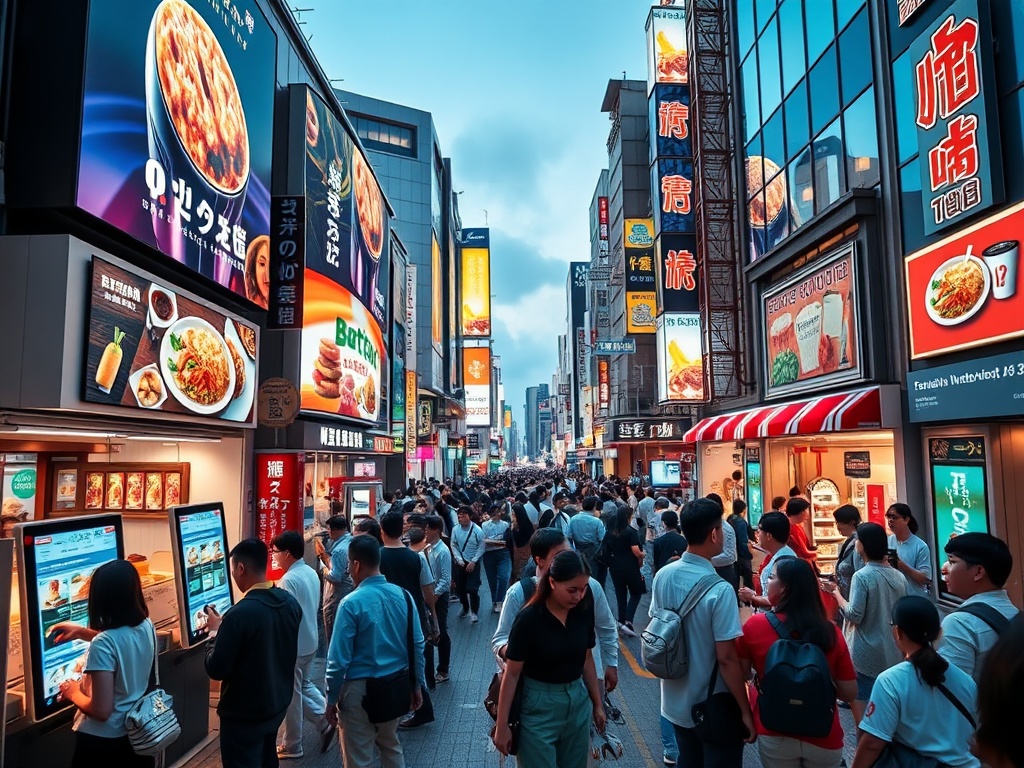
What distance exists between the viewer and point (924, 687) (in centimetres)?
296

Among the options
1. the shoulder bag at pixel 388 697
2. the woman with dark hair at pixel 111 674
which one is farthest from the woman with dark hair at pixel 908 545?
the woman with dark hair at pixel 111 674

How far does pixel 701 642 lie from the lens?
3766 mm

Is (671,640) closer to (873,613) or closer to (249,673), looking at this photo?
(873,613)

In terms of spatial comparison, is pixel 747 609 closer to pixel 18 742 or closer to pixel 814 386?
pixel 814 386

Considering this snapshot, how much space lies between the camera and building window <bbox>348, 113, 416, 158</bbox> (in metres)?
47.9

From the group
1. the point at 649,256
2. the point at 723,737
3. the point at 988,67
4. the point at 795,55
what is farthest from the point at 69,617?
the point at 649,256

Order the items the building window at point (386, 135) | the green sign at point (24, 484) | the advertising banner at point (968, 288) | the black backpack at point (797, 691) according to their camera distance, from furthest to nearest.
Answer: the building window at point (386, 135)
the advertising banner at point (968, 288)
the green sign at point (24, 484)
the black backpack at point (797, 691)

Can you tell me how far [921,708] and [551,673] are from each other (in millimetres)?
1725

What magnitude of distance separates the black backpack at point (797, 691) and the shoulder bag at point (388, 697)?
2331 mm

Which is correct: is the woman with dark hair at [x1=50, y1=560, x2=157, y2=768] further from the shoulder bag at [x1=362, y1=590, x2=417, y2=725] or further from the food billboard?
the food billboard

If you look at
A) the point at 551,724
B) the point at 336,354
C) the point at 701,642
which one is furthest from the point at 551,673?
the point at 336,354

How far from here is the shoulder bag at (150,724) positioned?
12.0ft

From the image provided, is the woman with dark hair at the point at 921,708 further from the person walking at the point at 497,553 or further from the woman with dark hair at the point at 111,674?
the person walking at the point at 497,553

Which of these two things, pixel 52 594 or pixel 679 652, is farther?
pixel 52 594
